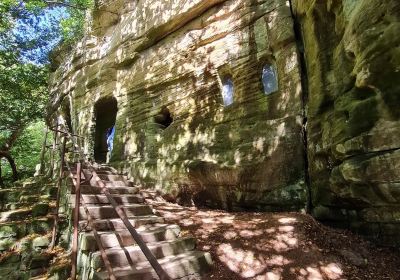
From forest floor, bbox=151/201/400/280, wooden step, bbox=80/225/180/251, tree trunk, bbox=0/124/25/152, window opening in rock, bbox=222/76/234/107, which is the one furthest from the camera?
tree trunk, bbox=0/124/25/152

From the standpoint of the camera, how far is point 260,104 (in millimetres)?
7461

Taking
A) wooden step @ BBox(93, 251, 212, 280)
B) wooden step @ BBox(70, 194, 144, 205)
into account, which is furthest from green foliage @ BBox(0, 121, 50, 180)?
wooden step @ BBox(93, 251, 212, 280)

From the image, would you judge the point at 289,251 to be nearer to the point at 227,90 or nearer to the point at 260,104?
the point at 260,104

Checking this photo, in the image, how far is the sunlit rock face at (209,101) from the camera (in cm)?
686

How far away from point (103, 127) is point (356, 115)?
12002mm

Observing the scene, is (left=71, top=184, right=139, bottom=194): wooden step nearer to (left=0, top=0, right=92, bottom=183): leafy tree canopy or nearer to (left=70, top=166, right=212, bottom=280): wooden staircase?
(left=70, top=166, right=212, bottom=280): wooden staircase

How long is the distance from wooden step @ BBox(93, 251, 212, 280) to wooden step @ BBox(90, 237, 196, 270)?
0.11m

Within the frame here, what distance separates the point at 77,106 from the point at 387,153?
13.1 meters

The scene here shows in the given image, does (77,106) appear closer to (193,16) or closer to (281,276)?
(193,16)

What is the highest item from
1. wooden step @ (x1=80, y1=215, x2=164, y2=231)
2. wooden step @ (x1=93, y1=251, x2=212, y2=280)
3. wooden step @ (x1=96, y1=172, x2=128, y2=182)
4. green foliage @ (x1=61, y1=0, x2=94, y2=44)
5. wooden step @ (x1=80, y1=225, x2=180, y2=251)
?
green foliage @ (x1=61, y1=0, x2=94, y2=44)

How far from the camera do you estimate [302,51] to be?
7125 millimetres

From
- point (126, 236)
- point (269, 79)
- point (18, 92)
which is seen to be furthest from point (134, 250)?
point (18, 92)

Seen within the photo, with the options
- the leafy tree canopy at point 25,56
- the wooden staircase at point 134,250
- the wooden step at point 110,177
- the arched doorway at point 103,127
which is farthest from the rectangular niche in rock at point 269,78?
the leafy tree canopy at point 25,56

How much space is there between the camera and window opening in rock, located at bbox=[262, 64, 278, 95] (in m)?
7.55
